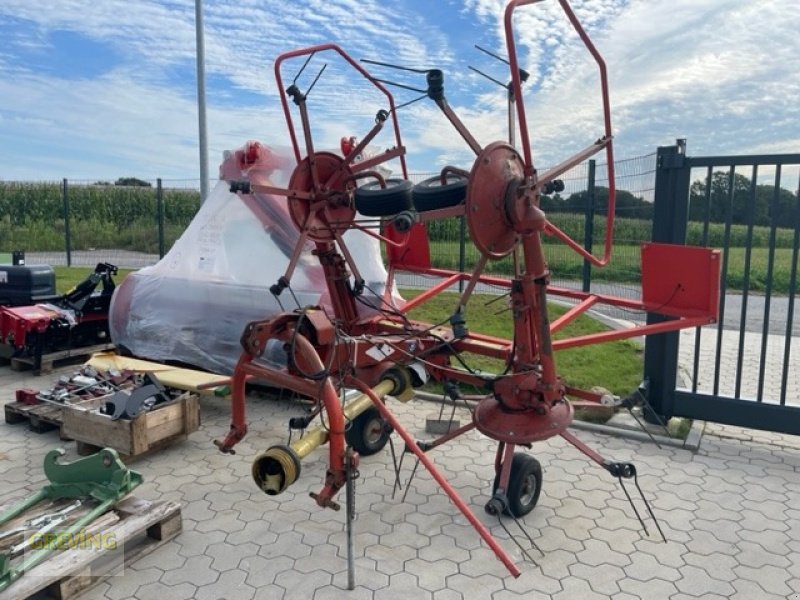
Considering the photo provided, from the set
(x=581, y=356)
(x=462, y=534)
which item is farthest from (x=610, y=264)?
(x=462, y=534)

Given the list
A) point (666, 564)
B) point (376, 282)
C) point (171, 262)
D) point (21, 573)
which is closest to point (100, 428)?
point (21, 573)

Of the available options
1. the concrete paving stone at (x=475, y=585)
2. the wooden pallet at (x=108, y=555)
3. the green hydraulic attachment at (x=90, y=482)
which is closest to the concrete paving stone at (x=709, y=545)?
the concrete paving stone at (x=475, y=585)

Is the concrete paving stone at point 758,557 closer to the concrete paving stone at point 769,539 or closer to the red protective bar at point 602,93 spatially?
the concrete paving stone at point 769,539

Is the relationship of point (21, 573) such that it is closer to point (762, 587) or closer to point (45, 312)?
point (762, 587)

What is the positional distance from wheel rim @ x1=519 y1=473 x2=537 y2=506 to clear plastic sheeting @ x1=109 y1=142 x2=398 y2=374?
2.36 metres

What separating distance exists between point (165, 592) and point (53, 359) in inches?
172

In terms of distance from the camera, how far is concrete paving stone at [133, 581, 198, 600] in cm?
304

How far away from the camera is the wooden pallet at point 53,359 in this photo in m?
6.60

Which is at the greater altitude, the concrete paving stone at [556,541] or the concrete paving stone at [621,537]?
the concrete paving stone at [621,537]

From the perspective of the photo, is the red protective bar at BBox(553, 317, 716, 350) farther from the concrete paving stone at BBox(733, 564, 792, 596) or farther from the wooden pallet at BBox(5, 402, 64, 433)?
the wooden pallet at BBox(5, 402, 64, 433)

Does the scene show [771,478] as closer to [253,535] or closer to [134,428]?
[253,535]

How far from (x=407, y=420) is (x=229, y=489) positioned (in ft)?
5.76

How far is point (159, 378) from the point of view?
5.29m

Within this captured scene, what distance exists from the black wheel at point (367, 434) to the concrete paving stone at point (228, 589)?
58.8 inches
